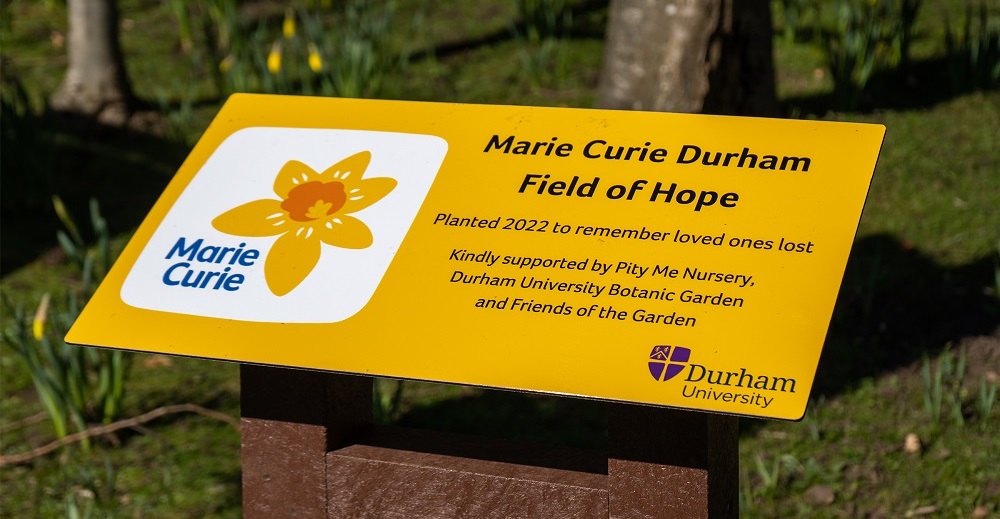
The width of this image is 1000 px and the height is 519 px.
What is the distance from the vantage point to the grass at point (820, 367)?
3.35 metres

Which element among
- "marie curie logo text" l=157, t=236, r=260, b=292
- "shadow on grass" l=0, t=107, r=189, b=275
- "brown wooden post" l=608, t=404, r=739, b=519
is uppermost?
"marie curie logo text" l=157, t=236, r=260, b=292

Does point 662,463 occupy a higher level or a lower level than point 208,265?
lower

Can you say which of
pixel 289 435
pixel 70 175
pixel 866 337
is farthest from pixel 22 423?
pixel 866 337

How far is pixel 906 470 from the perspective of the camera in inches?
131

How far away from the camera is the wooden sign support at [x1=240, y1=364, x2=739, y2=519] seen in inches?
77.4

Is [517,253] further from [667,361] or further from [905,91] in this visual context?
[905,91]

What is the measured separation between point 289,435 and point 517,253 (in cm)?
62

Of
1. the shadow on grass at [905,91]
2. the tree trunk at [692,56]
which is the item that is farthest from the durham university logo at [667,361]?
the shadow on grass at [905,91]

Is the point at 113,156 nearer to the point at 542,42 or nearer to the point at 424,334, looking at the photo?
the point at 542,42

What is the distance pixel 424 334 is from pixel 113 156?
4326mm

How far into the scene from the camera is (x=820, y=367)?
381cm

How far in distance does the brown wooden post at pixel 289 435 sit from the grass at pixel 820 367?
963mm

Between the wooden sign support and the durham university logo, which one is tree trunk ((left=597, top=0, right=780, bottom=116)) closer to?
the wooden sign support

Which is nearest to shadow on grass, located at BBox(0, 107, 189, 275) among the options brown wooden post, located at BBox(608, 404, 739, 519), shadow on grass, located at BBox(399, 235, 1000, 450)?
shadow on grass, located at BBox(399, 235, 1000, 450)
